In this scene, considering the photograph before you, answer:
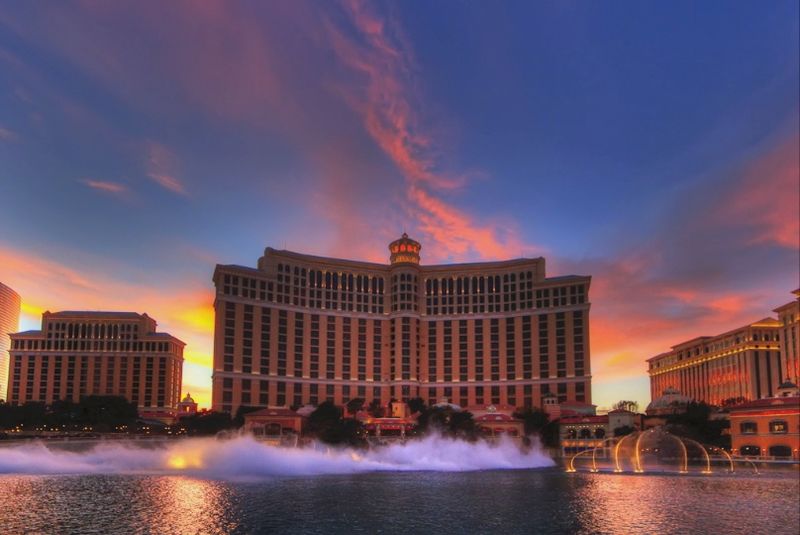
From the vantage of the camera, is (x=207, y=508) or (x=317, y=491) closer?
(x=207, y=508)

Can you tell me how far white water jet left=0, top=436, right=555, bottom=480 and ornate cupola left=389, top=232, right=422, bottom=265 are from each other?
79.2 meters

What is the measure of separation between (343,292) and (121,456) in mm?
91875

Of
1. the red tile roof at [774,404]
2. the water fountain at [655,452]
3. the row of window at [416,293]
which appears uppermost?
the row of window at [416,293]

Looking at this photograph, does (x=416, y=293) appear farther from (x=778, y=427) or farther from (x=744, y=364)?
(x=778, y=427)

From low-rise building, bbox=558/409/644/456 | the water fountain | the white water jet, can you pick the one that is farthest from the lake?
low-rise building, bbox=558/409/644/456

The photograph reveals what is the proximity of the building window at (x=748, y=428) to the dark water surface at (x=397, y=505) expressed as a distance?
1293 inches

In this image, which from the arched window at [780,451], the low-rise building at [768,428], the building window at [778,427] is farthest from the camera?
the building window at [778,427]

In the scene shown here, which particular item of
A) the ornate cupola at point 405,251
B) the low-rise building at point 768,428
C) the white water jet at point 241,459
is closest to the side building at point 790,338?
the low-rise building at point 768,428

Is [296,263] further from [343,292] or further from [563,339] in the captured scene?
[563,339]

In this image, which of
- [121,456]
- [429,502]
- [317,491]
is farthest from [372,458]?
[429,502]

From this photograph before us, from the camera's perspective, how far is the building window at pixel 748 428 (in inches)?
3870

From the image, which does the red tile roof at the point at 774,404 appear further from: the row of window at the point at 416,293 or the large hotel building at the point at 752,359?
the row of window at the point at 416,293

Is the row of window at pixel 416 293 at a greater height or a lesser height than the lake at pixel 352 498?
greater

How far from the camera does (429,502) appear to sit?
50281mm
